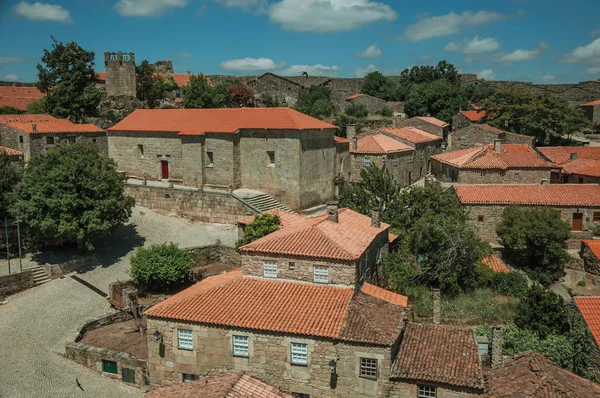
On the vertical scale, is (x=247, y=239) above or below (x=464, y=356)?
above

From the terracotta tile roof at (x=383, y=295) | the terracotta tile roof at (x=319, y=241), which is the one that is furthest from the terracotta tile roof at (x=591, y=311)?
the terracotta tile roof at (x=319, y=241)

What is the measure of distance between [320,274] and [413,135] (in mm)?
29478

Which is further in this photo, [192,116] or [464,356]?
[192,116]

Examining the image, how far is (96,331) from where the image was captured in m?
21.8

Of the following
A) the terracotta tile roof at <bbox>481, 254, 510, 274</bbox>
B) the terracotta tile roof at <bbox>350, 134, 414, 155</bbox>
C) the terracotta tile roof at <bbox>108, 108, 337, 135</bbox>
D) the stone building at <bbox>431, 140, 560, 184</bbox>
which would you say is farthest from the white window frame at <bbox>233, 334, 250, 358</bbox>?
the terracotta tile roof at <bbox>350, 134, 414, 155</bbox>

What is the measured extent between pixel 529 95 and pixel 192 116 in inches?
1197

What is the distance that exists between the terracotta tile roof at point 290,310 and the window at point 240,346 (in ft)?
1.69

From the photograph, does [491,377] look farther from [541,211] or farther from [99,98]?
[99,98]

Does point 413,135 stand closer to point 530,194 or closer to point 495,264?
point 530,194

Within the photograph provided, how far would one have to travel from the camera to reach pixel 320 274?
1862cm

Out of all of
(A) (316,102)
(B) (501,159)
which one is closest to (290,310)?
(B) (501,159)

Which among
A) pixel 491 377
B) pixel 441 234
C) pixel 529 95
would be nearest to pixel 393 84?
pixel 529 95

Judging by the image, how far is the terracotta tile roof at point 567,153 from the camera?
136 ft

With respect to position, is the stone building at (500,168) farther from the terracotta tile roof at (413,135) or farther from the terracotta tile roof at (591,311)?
the terracotta tile roof at (591,311)
